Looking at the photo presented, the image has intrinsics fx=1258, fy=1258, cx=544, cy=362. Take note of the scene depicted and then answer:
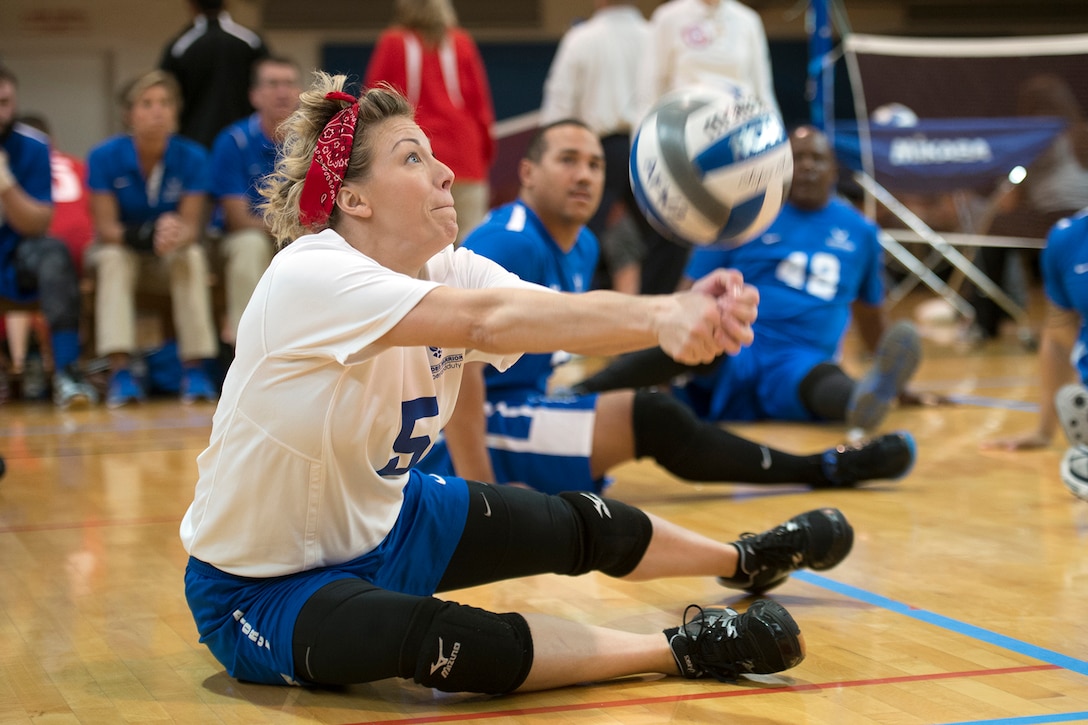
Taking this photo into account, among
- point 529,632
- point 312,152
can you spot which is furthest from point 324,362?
point 529,632

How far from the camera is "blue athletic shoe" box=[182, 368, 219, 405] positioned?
748 centimetres

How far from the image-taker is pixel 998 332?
10586 millimetres

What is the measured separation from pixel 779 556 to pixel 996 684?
2.28ft

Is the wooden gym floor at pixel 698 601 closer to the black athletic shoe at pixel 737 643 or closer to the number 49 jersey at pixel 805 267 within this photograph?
the black athletic shoe at pixel 737 643

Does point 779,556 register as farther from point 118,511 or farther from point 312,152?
point 118,511

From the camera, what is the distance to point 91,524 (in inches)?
166

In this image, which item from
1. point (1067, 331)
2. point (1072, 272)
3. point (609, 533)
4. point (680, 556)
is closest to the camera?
point (609, 533)

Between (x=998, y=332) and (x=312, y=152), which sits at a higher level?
(x=312, y=152)

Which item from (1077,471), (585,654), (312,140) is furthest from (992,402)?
(312,140)

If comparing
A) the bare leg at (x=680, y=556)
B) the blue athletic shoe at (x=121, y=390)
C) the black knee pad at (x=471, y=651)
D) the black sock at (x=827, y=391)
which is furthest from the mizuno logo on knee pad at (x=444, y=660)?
the blue athletic shoe at (x=121, y=390)

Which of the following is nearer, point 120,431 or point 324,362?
point 324,362

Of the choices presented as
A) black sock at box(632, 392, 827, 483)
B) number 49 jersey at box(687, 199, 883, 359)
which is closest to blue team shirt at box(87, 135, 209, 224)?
number 49 jersey at box(687, 199, 883, 359)

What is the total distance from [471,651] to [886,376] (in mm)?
3522

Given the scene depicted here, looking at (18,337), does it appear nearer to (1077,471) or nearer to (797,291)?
(797,291)
